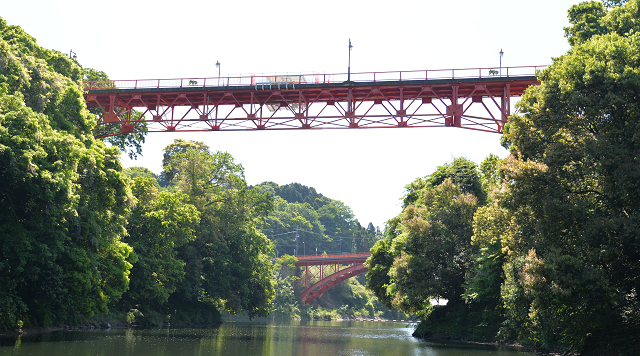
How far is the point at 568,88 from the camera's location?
20.7 metres

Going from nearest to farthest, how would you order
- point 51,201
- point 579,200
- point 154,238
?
point 579,200, point 51,201, point 154,238

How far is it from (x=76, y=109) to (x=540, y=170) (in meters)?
25.0

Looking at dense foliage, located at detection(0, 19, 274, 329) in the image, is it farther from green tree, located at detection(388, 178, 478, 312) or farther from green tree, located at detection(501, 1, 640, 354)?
green tree, located at detection(501, 1, 640, 354)

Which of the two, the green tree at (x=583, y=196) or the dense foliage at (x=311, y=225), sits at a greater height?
the dense foliage at (x=311, y=225)

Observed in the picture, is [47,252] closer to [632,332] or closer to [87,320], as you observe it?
[87,320]

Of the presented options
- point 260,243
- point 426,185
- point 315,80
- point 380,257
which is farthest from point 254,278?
point 315,80

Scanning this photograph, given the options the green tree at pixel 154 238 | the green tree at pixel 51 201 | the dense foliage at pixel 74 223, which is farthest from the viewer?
the green tree at pixel 154 238

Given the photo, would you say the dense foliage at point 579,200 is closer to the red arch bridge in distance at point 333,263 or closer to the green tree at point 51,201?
the green tree at point 51,201

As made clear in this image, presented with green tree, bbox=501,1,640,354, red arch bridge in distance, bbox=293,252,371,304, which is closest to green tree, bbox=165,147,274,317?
red arch bridge in distance, bbox=293,252,371,304

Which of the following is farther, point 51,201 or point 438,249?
point 438,249

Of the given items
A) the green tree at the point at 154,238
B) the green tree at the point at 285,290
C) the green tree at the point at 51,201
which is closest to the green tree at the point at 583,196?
the green tree at the point at 51,201

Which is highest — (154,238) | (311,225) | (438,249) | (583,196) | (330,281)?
(311,225)

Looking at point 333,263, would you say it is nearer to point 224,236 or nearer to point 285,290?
point 285,290

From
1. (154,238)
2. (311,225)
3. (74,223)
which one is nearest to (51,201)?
(74,223)
